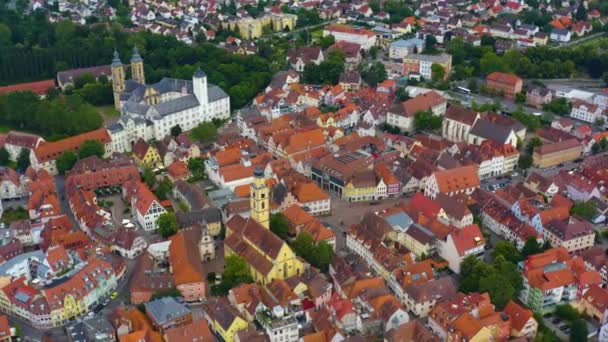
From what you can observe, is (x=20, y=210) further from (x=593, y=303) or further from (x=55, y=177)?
(x=593, y=303)

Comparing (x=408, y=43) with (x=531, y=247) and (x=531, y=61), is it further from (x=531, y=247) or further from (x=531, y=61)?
(x=531, y=247)

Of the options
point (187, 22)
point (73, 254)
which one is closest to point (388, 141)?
point (73, 254)

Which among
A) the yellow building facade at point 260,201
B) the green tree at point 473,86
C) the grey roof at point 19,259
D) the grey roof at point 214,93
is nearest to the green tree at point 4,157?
the grey roof at point 19,259

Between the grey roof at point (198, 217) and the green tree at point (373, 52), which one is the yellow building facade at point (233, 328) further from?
the green tree at point (373, 52)

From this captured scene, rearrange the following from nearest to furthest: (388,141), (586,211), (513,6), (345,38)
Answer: (586,211)
(388,141)
(345,38)
(513,6)

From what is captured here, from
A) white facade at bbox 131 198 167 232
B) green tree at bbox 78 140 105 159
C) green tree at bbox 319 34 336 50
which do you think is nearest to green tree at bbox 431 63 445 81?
green tree at bbox 319 34 336 50

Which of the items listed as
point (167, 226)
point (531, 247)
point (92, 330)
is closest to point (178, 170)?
point (167, 226)
